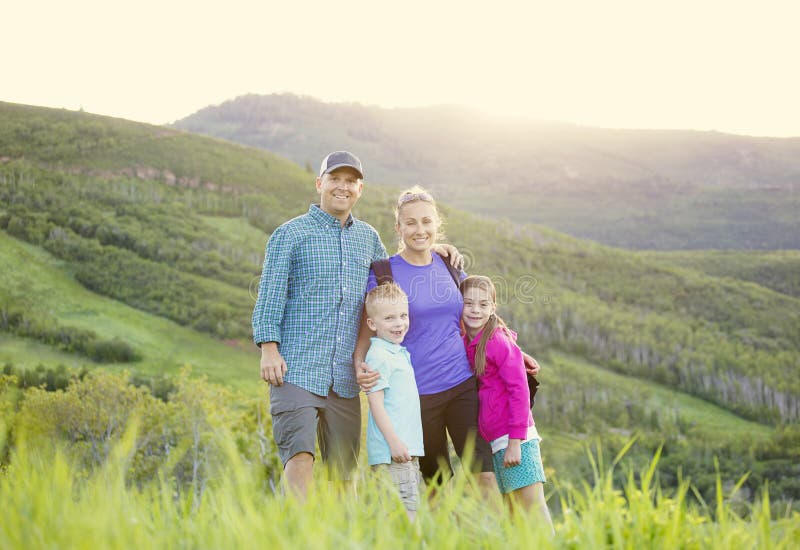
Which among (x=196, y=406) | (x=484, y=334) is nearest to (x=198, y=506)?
(x=484, y=334)

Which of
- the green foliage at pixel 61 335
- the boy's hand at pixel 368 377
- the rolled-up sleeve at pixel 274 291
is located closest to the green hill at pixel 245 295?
the green foliage at pixel 61 335

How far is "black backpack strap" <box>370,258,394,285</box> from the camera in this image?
4.05 m

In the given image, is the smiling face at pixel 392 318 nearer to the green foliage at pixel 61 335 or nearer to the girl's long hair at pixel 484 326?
the girl's long hair at pixel 484 326

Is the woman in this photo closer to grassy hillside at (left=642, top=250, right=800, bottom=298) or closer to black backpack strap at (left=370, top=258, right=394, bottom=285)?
black backpack strap at (left=370, top=258, right=394, bottom=285)

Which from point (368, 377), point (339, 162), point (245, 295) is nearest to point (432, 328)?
point (368, 377)

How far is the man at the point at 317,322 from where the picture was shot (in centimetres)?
393

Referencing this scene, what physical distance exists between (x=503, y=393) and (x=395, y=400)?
2.10ft

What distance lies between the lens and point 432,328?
4039 millimetres

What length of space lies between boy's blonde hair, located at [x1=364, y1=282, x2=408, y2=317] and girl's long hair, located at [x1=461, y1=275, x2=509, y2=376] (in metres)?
0.47

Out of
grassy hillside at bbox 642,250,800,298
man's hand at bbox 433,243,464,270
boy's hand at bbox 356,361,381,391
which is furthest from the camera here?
grassy hillside at bbox 642,250,800,298

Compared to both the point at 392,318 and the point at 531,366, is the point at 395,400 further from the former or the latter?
the point at 531,366

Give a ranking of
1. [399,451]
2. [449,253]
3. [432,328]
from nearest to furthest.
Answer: [399,451]
[432,328]
[449,253]

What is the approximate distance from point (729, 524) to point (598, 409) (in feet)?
159

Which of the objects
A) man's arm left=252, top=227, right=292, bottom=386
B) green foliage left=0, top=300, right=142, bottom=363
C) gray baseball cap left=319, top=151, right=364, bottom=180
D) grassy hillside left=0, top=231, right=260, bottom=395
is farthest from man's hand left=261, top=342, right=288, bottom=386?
green foliage left=0, top=300, right=142, bottom=363
